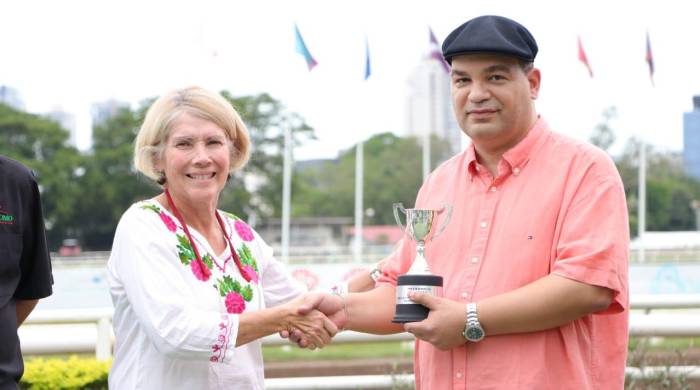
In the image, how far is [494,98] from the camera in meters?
2.79

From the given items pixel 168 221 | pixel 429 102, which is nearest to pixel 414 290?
pixel 168 221

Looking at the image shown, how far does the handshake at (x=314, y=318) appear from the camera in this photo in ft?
10.5

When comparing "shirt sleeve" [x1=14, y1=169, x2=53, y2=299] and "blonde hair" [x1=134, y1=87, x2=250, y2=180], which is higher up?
"blonde hair" [x1=134, y1=87, x2=250, y2=180]

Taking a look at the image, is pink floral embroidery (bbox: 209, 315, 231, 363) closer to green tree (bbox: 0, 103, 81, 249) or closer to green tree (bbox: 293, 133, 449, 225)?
green tree (bbox: 0, 103, 81, 249)

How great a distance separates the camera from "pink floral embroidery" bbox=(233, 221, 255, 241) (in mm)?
3367

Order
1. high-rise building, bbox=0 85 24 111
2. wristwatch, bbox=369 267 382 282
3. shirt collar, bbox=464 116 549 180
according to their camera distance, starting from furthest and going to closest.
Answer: high-rise building, bbox=0 85 24 111 < wristwatch, bbox=369 267 382 282 < shirt collar, bbox=464 116 549 180

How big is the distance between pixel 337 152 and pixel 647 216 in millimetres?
21503

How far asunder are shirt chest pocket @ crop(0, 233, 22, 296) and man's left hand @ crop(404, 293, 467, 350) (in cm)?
123

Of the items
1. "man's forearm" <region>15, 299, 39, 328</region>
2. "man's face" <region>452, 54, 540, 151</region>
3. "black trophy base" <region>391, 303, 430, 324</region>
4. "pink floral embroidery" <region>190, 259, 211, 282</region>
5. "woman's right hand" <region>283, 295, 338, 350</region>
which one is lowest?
"woman's right hand" <region>283, 295, 338, 350</region>

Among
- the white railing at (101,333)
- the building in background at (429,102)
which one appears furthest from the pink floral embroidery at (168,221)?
the building in background at (429,102)

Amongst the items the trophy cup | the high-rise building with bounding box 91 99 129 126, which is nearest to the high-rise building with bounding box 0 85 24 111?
the high-rise building with bounding box 91 99 129 126

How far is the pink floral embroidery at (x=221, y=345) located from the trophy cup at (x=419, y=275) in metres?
0.51

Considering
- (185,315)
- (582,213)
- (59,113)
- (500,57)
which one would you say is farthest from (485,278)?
(59,113)

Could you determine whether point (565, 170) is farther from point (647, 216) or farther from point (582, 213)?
point (647, 216)
